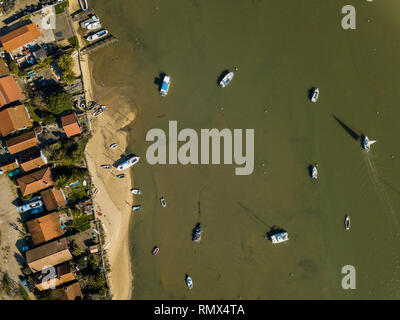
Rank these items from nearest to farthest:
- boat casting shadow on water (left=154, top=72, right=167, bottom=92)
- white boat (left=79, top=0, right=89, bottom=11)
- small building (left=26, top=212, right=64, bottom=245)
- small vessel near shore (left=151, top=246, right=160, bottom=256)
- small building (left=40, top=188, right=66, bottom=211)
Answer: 1. small building (left=26, top=212, right=64, bottom=245)
2. small building (left=40, top=188, right=66, bottom=211)
3. white boat (left=79, top=0, right=89, bottom=11)
4. boat casting shadow on water (left=154, top=72, right=167, bottom=92)
5. small vessel near shore (left=151, top=246, right=160, bottom=256)

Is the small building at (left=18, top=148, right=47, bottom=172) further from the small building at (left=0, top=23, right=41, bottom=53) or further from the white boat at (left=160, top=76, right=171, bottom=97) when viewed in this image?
the white boat at (left=160, top=76, right=171, bottom=97)

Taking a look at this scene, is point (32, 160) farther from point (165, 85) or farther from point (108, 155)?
point (165, 85)

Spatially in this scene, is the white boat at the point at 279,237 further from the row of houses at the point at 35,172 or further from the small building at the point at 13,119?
the small building at the point at 13,119

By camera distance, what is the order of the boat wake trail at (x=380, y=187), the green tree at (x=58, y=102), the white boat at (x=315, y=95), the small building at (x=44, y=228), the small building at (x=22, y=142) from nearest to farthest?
the green tree at (x=58, y=102)
the small building at (x=22, y=142)
the small building at (x=44, y=228)
the white boat at (x=315, y=95)
the boat wake trail at (x=380, y=187)

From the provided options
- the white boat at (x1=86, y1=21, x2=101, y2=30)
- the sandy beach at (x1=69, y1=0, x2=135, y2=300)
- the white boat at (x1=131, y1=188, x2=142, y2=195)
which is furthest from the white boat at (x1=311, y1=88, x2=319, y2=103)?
the white boat at (x1=86, y1=21, x2=101, y2=30)

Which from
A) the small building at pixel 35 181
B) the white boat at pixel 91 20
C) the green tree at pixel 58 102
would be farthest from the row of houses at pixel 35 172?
the white boat at pixel 91 20

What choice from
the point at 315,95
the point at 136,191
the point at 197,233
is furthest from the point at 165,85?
the point at 197,233
